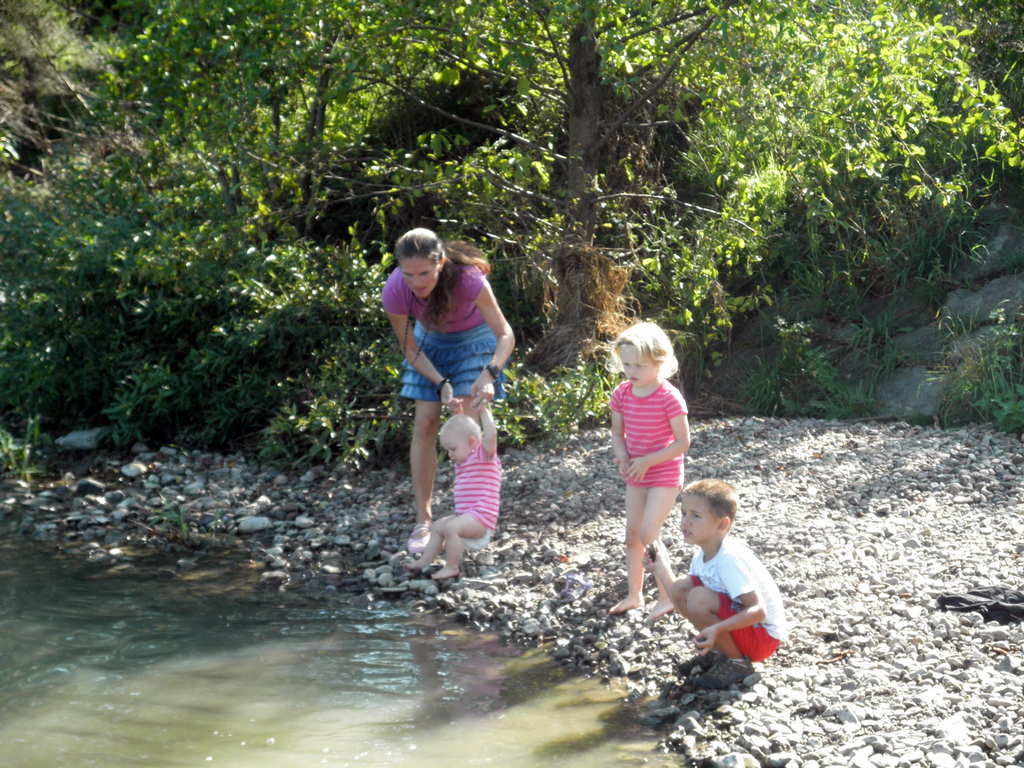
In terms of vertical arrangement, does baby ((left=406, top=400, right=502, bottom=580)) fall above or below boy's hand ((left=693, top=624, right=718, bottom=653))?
above

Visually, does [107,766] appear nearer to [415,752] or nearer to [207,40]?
[415,752]

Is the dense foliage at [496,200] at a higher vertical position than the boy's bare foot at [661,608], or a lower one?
higher

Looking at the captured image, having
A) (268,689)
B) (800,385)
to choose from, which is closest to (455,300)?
(268,689)

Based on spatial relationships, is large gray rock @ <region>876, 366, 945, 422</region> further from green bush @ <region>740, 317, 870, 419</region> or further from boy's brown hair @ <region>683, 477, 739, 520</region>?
boy's brown hair @ <region>683, 477, 739, 520</region>

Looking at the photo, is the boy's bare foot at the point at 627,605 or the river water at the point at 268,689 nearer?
the river water at the point at 268,689

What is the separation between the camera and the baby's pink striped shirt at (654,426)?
15.2 ft

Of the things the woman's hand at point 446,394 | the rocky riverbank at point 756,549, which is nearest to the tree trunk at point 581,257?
the rocky riverbank at point 756,549

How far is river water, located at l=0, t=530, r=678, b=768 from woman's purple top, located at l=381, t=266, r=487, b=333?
4.83ft

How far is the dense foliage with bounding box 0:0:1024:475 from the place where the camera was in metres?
6.91

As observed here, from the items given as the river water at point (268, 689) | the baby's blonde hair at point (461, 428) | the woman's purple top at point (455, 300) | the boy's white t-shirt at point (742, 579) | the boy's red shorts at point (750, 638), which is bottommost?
the river water at point (268, 689)

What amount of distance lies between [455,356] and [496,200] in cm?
241

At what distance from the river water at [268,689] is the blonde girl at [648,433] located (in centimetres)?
68

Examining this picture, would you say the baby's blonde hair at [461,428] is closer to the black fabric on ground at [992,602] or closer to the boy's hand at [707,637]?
the boy's hand at [707,637]

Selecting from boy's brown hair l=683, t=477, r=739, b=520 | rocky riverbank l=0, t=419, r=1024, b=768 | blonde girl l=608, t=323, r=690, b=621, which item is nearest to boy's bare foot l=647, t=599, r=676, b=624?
blonde girl l=608, t=323, r=690, b=621
